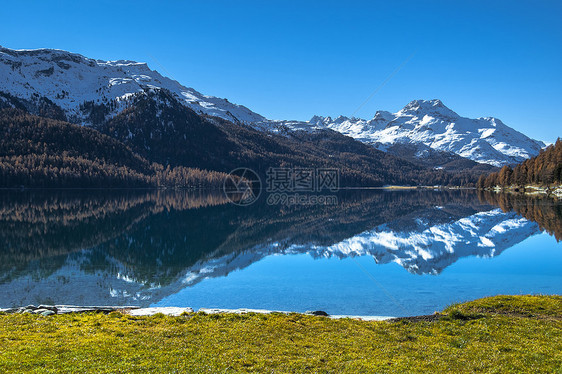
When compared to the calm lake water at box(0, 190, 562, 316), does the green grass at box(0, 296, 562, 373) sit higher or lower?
higher

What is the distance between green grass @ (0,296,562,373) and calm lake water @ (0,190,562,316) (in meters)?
8.70

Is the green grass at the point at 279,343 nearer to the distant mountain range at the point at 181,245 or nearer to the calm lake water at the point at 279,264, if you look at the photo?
the calm lake water at the point at 279,264

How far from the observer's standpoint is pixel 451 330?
62.2 ft

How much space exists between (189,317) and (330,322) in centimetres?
782

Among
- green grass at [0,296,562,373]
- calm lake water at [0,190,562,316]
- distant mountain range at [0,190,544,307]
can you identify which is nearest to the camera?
green grass at [0,296,562,373]

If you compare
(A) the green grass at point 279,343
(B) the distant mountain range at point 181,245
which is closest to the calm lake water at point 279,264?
(B) the distant mountain range at point 181,245

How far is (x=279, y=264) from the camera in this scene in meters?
47.8

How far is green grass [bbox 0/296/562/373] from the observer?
14.2 m

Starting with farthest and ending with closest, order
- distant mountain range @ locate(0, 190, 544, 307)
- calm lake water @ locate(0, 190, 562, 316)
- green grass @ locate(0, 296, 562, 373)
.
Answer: distant mountain range @ locate(0, 190, 544, 307), calm lake water @ locate(0, 190, 562, 316), green grass @ locate(0, 296, 562, 373)

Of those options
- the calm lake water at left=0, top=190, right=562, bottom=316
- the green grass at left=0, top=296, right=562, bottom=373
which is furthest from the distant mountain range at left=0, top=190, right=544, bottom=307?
the green grass at left=0, top=296, right=562, bottom=373

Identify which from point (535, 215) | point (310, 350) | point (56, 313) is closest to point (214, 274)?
point (56, 313)

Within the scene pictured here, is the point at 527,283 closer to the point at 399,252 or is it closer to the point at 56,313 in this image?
the point at 399,252

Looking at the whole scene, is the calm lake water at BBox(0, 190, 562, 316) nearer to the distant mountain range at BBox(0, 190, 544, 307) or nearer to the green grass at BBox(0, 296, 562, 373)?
the distant mountain range at BBox(0, 190, 544, 307)

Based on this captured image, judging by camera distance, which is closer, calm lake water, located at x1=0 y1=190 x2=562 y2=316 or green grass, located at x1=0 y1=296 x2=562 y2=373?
green grass, located at x1=0 y1=296 x2=562 y2=373
